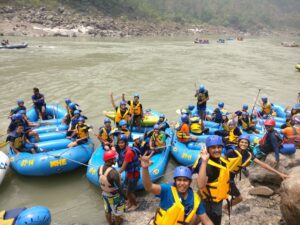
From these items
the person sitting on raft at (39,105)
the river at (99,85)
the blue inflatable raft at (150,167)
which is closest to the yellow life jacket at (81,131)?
the blue inflatable raft at (150,167)

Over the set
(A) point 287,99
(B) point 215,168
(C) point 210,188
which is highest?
(B) point 215,168

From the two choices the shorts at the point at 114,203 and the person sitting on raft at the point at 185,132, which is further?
the person sitting on raft at the point at 185,132

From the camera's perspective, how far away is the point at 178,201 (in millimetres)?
2668

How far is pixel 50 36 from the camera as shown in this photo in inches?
1479

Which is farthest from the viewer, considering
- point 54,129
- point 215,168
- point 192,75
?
point 192,75

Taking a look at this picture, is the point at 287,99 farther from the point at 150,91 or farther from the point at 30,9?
the point at 30,9

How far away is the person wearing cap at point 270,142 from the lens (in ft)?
16.8

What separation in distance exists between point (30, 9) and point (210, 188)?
49.3 meters

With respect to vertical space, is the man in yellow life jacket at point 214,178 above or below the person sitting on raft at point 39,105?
above

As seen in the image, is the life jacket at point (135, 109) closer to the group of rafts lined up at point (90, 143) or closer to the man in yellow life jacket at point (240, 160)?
the group of rafts lined up at point (90, 143)

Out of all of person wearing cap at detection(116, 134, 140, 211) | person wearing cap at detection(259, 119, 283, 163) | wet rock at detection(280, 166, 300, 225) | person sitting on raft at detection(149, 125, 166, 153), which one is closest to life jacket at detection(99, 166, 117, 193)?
person wearing cap at detection(116, 134, 140, 211)

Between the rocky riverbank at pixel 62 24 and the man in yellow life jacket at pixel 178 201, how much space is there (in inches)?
1475

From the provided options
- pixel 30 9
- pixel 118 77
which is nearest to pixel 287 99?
pixel 118 77

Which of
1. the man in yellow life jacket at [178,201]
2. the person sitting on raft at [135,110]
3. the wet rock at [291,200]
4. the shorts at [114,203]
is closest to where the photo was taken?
the man in yellow life jacket at [178,201]
